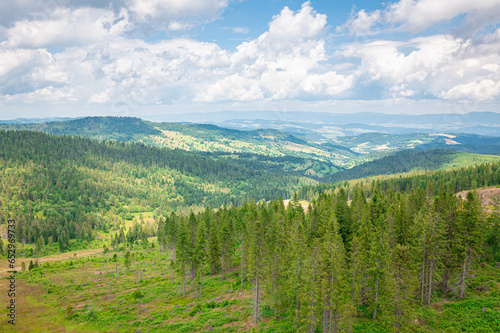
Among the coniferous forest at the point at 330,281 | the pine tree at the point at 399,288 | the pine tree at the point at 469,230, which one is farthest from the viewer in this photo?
the pine tree at the point at 469,230

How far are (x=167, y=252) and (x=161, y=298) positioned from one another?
203 feet

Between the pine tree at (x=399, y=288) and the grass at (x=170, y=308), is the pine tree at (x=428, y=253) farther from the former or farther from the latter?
the pine tree at (x=399, y=288)

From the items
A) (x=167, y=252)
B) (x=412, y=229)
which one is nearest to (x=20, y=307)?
(x=167, y=252)

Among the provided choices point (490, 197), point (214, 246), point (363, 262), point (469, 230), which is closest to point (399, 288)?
point (363, 262)

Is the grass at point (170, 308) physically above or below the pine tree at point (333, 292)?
below

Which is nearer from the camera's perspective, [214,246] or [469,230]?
[469,230]

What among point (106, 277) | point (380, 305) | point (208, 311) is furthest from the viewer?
point (106, 277)

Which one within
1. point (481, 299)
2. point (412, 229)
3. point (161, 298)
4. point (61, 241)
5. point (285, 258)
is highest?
point (412, 229)

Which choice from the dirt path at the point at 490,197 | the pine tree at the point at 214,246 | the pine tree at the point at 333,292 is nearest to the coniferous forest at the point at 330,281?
the pine tree at the point at 333,292

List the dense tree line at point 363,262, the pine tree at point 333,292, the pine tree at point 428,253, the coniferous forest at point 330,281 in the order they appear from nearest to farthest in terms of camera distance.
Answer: the pine tree at point 333,292 < the dense tree line at point 363,262 < the coniferous forest at point 330,281 < the pine tree at point 428,253

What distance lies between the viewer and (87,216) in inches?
7766

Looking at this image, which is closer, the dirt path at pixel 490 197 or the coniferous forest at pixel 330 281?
the coniferous forest at pixel 330 281

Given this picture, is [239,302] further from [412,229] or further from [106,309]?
[412,229]

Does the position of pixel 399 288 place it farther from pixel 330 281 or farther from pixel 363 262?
pixel 330 281
